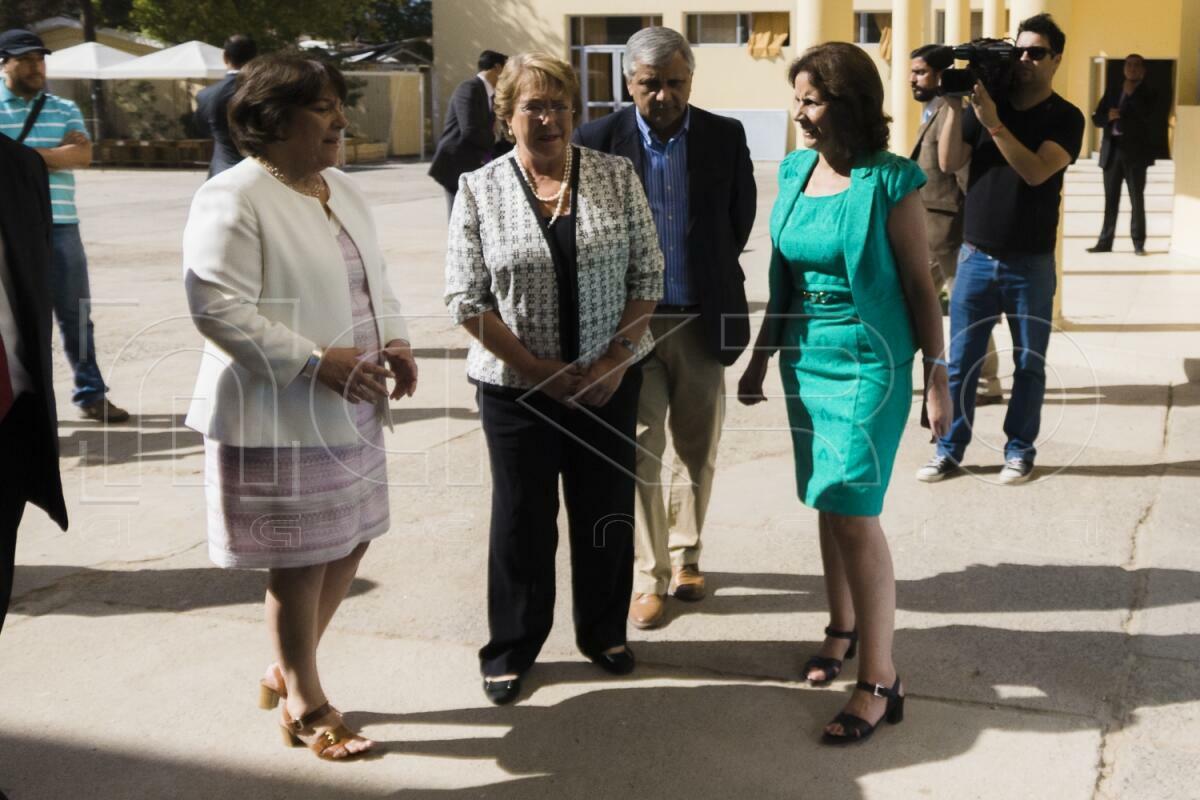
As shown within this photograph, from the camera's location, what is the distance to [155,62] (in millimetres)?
28484

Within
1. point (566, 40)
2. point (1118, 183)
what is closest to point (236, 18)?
point (566, 40)

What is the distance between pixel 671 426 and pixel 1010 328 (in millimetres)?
2091

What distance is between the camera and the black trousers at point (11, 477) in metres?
3.38

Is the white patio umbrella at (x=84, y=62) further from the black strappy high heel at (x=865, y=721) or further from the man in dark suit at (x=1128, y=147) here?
the black strappy high heel at (x=865, y=721)

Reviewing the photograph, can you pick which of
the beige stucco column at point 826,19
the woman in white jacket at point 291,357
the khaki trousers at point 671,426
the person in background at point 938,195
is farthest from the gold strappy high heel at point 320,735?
the beige stucco column at point 826,19

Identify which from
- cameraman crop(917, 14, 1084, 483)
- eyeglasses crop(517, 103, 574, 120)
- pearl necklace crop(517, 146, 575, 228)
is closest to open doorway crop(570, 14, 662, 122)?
cameraman crop(917, 14, 1084, 483)

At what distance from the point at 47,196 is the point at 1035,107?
4107mm

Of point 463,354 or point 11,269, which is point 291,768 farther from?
point 463,354

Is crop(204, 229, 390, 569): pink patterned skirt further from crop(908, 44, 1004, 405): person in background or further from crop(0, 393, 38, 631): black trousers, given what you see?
crop(908, 44, 1004, 405): person in background

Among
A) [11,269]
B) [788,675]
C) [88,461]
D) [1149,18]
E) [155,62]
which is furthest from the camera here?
[155,62]

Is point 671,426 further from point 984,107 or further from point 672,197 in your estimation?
point 984,107

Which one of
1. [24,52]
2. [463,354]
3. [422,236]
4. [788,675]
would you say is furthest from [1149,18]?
[788,675]

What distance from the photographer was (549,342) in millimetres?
3963

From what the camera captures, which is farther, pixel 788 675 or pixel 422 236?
pixel 422 236
